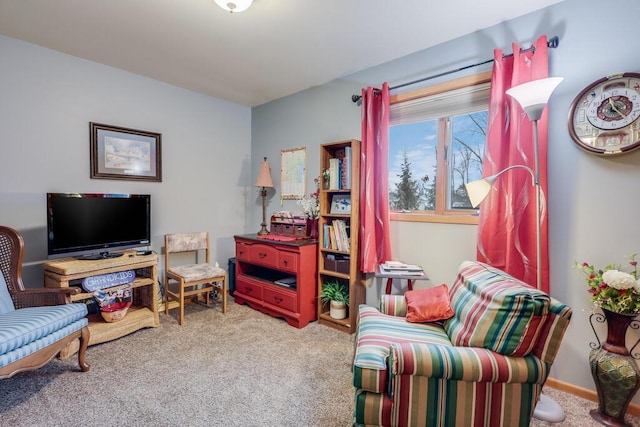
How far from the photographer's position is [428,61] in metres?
2.45

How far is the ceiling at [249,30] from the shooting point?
194cm

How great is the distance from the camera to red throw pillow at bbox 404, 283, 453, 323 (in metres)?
1.81

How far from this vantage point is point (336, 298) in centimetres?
280

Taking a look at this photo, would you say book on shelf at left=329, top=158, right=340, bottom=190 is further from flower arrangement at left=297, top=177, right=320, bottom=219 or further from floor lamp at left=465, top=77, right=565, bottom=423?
floor lamp at left=465, top=77, right=565, bottom=423

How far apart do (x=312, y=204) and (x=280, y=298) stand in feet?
3.37

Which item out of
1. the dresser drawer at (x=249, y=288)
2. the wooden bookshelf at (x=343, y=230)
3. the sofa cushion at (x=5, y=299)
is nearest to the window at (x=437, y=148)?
the wooden bookshelf at (x=343, y=230)

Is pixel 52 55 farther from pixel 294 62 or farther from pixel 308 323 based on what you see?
pixel 308 323

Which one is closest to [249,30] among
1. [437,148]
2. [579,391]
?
[437,148]

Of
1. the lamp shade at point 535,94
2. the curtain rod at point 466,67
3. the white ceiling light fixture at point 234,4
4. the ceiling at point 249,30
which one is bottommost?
the lamp shade at point 535,94

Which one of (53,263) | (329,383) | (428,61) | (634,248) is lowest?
(329,383)

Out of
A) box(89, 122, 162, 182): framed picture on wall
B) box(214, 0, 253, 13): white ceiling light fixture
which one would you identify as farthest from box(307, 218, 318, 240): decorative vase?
box(214, 0, 253, 13): white ceiling light fixture

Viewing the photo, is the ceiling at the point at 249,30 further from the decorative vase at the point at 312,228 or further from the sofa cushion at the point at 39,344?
the sofa cushion at the point at 39,344

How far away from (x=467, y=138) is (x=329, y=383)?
2107 millimetres

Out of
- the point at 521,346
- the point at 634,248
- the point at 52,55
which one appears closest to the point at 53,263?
the point at 52,55
